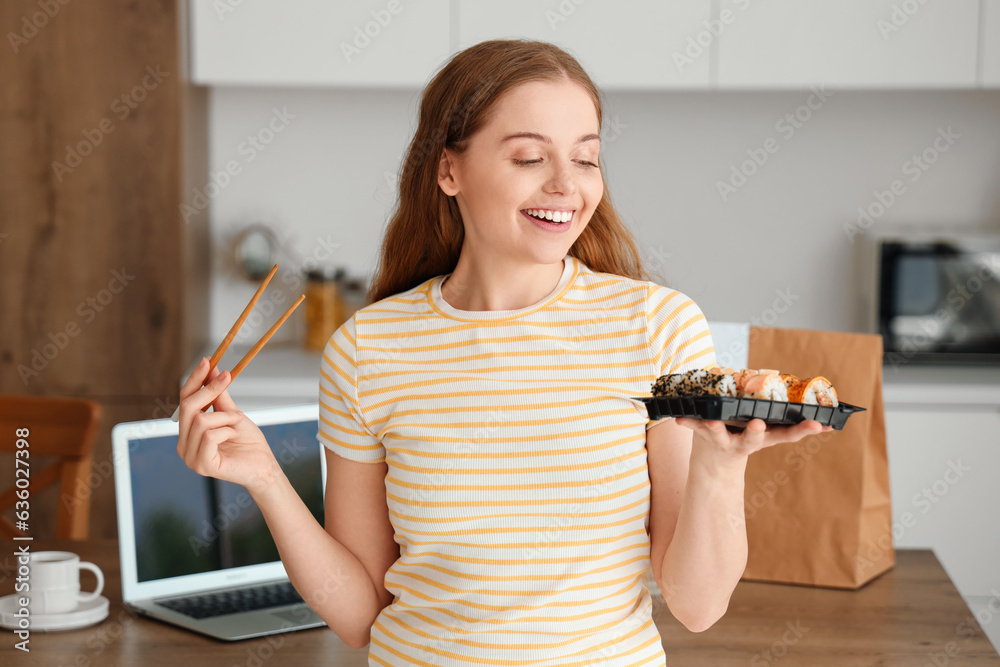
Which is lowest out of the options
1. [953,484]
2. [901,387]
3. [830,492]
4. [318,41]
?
[953,484]

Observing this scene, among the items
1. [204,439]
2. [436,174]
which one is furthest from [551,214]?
[204,439]

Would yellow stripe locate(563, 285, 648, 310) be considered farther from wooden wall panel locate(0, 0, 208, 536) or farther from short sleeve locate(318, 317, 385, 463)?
wooden wall panel locate(0, 0, 208, 536)

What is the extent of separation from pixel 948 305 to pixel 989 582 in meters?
0.69

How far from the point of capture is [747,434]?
752 mm

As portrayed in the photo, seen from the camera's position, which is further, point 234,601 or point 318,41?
point 318,41

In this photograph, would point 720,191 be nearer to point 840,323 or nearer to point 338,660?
point 840,323

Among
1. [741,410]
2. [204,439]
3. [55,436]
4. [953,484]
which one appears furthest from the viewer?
[953,484]

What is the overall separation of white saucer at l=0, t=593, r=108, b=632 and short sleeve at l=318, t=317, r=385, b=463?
39 centimetres

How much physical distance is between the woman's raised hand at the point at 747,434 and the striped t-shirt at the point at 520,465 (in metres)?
0.14

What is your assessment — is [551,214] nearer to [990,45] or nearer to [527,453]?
[527,453]

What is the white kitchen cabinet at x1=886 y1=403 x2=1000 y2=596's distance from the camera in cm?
237

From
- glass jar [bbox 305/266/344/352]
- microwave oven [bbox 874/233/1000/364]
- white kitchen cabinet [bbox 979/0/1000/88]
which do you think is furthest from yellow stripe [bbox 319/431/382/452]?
white kitchen cabinet [bbox 979/0/1000/88]

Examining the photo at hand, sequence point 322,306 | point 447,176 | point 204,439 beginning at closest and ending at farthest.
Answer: point 204,439 < point 447,176 < point 322,306

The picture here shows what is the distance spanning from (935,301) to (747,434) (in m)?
2.04
